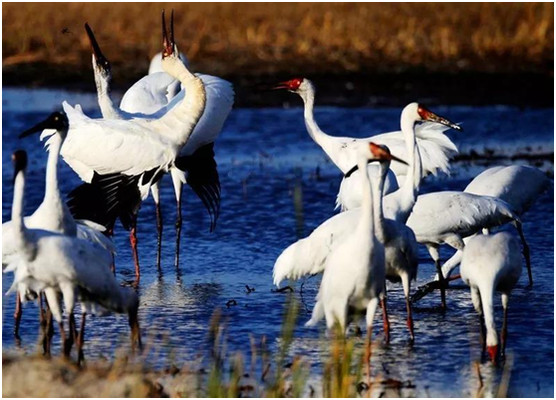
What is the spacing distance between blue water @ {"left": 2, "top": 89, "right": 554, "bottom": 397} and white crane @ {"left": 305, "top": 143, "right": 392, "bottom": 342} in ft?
0.97

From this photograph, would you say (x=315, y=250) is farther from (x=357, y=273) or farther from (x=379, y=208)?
(x=357, y=273)

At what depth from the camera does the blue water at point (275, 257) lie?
7.18m

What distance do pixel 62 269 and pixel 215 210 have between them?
4162 mm

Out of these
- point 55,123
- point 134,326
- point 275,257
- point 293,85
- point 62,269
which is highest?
point 55,123

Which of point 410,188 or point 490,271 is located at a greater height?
point 410,188

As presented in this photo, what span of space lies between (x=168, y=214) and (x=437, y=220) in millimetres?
3432

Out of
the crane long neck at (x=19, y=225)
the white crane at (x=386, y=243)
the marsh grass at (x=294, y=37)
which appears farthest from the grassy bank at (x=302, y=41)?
the crane long neck at (x=19, y=225)

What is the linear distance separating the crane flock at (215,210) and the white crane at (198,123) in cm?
1

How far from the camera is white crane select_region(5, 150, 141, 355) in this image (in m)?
6.52

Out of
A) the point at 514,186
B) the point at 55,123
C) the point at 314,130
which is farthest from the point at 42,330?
the point at 514,186

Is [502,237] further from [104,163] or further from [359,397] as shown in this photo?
[104,163]

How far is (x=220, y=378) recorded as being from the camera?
578cm

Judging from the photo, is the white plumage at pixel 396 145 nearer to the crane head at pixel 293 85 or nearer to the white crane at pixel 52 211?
the crane head at pixel 293 85

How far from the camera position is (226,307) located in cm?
835
